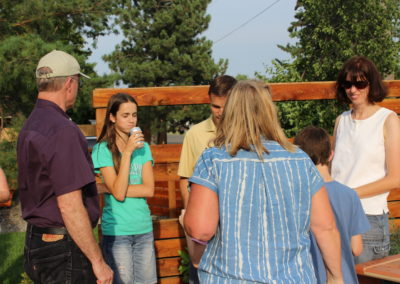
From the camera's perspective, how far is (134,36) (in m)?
27.6

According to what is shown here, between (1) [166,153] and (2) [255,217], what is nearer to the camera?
(2) [255,217]

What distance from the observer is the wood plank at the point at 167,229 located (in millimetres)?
4832

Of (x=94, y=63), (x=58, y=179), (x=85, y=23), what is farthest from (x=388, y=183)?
(x=94, y=63)

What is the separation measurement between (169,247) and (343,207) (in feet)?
7.26

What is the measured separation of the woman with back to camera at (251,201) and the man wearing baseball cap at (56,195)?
2.30ft

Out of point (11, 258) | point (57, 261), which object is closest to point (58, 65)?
point (57, 261)

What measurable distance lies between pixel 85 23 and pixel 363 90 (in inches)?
436

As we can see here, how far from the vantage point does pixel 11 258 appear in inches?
311

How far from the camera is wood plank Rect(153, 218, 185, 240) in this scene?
4.83 m

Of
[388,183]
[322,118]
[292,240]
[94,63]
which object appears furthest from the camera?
[94,63]

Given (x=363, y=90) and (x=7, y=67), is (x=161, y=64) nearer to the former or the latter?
(x=7, y=67)

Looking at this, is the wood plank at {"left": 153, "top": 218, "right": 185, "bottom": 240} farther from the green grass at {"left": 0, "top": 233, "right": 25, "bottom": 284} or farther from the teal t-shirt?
the green grass at {"left": 0, "top": 233, "right": 25, "bottom": 284}

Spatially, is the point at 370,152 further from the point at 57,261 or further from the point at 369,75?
the point at 57,261

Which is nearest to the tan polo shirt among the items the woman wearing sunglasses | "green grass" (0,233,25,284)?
the woman wearing sunglasses
